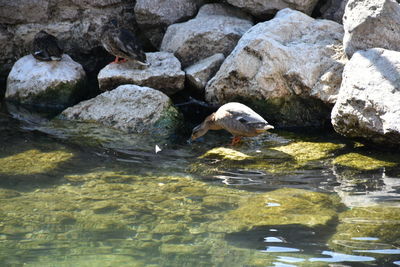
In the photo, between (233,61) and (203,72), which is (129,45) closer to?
(203,72)

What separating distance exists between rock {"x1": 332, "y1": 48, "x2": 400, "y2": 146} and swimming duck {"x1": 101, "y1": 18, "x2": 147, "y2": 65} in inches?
136

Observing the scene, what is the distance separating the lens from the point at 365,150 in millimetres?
6348

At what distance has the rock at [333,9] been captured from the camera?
9080 mm

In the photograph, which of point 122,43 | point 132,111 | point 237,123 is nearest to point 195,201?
point 237,123

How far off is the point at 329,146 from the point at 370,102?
0.86 meters

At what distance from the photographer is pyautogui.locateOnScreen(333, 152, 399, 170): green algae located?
5.81m

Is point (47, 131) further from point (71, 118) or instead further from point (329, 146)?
point (329, 146)

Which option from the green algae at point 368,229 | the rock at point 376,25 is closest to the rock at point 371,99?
the rock at point 376,25

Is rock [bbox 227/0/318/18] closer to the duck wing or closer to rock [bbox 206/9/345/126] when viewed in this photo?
rock [bbox 206/9/345/126]

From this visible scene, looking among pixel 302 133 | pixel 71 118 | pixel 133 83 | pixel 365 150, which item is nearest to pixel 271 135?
pixel 302 133

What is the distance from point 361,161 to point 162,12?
525 centimetres

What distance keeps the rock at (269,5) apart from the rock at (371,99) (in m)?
2.81

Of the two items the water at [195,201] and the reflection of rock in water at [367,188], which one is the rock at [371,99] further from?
the reflection of rock in water at [367,188]

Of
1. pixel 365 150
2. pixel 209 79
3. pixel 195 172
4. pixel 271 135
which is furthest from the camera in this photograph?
pixel 209 79
